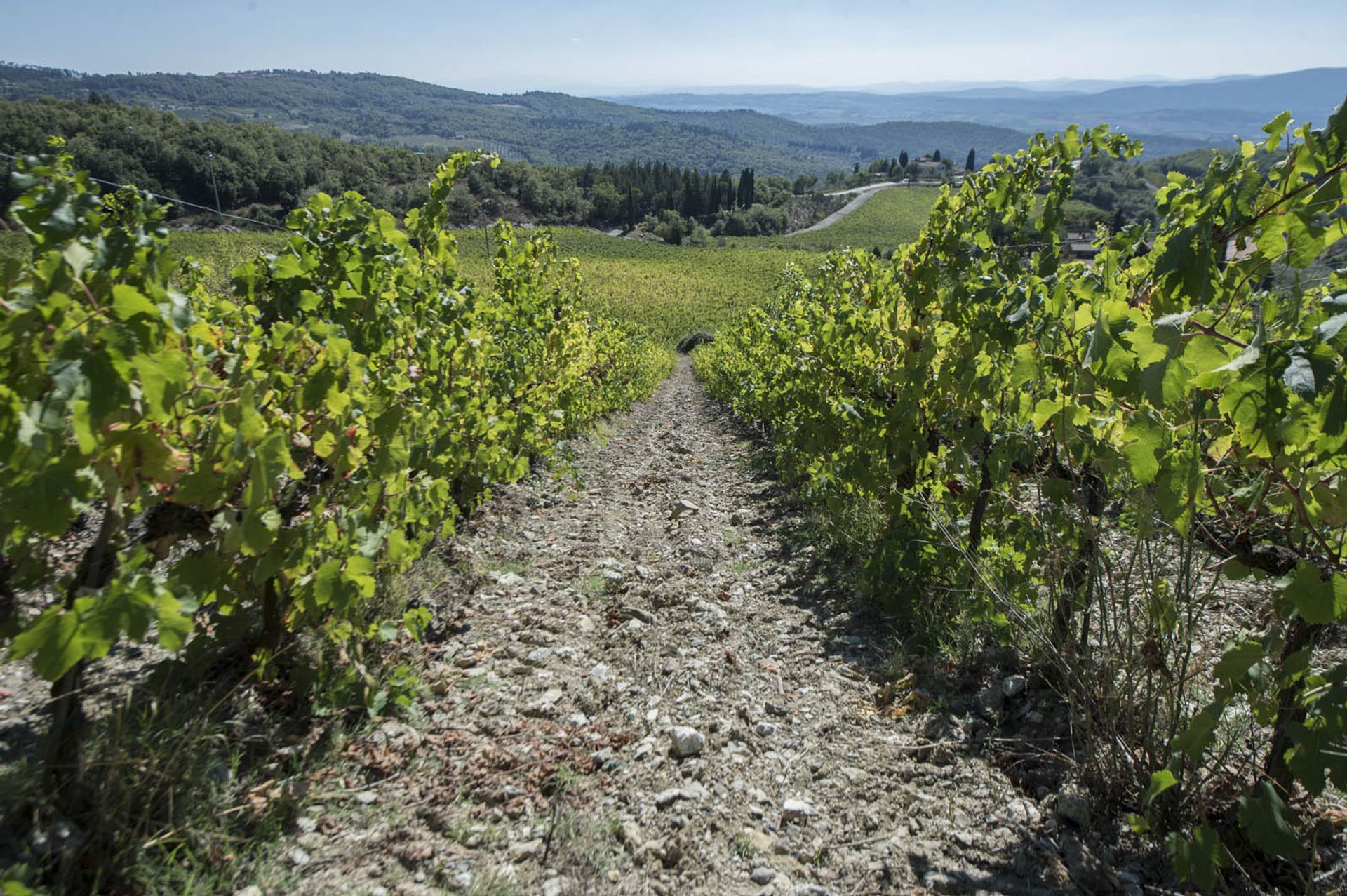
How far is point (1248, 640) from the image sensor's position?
75.7 inches

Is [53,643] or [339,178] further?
[339,178]

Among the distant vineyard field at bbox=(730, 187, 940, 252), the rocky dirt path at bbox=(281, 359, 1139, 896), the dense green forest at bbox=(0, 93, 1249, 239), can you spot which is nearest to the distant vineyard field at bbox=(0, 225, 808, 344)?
the dense green forest at bbox=(0, 93, 1249, 239)

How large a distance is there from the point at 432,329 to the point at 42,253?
277cm

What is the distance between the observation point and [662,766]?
114 inches

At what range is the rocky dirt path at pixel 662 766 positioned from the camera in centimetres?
229

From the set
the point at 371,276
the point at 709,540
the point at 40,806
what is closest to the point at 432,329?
the point at 371,276

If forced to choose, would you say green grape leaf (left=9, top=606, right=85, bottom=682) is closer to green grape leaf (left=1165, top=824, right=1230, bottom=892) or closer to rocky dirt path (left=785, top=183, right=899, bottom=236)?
green grape leaf (left=1165, top=824, right=1230, bottom=892)

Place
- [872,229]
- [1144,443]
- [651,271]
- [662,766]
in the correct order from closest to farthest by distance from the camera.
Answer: [1144,443] < [662,766] < [651,271] < [872,229]

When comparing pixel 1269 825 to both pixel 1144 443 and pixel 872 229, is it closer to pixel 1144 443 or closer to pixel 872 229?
pixel 1144 443

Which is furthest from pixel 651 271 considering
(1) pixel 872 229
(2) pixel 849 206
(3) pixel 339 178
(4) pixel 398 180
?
(2) pixel 849 206

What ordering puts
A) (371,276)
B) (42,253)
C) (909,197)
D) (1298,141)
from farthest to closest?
(909,197), (371,276), (1298,141), (42,253)

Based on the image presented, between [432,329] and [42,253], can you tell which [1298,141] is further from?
[432,329]

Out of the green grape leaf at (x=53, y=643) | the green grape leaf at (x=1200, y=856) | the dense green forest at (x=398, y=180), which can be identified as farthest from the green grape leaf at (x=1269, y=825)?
the dense green forest at (x=398, y=180)

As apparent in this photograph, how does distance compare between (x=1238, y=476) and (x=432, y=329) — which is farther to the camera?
(x=432, y=329)
